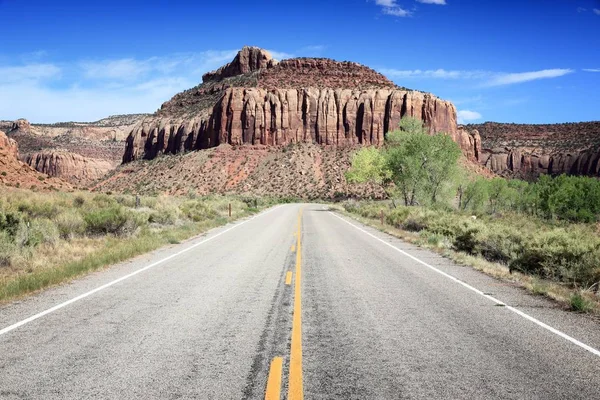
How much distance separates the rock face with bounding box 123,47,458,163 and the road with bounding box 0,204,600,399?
10800cm

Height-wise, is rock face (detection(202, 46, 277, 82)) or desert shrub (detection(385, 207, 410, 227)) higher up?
rock face (detection(202, 46, 277, 82))

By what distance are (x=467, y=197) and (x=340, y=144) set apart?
55.7 m

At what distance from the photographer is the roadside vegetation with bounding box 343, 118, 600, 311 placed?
10.5m

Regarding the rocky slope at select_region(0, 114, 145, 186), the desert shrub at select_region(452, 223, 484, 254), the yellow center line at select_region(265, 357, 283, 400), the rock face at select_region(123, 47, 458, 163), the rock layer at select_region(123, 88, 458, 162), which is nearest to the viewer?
the yellow center line at select_region(265, 357, 283, 400)

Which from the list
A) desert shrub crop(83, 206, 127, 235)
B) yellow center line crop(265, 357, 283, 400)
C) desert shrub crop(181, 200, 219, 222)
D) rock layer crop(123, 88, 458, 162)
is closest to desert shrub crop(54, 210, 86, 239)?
desert shrub crop(83, 206, 127, 235)

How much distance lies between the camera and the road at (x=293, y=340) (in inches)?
168

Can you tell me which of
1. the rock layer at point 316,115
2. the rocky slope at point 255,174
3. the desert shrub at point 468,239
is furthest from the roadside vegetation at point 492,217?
the rock layer at point 316,115

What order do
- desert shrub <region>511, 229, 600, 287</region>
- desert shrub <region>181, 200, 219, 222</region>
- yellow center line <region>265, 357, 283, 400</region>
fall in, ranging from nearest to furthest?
yellow center line <region>265, 357, 283, 400</region> < desert shrub <region>511, 229, 600, 287</region> < desert shrub <region>181, 200, 219, 222</region>

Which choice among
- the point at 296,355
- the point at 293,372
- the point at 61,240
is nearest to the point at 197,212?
the point at 61,240

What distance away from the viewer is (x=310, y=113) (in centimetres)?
11694

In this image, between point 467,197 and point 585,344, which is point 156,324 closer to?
point 585,344

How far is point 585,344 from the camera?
5684 millimetres

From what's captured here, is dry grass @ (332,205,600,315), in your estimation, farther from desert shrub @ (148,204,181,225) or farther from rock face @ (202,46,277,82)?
rock face @ (202,46,277,82)

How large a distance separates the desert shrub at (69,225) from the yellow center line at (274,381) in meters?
13.8
